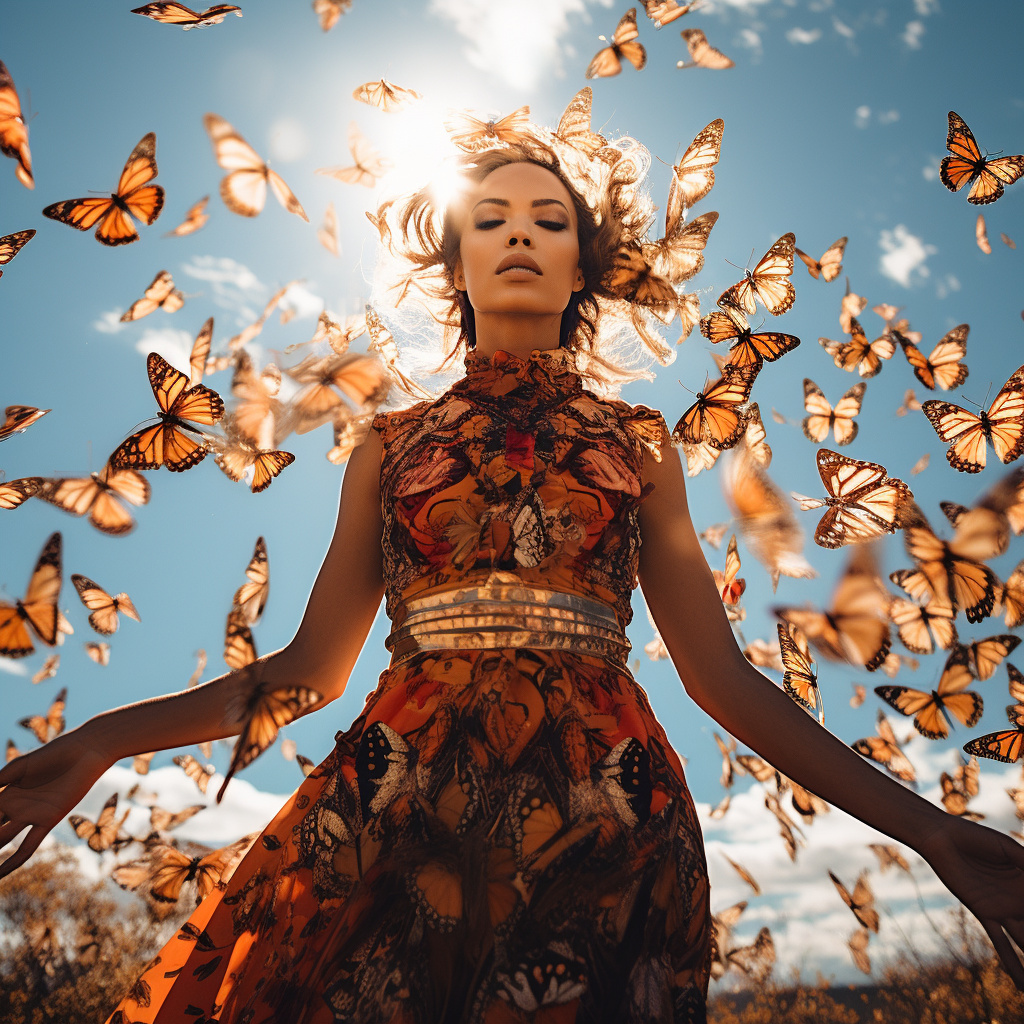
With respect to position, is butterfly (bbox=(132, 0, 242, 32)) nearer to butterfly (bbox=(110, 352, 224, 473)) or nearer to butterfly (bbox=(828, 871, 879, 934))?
butterfly (bbox=(110, 352, 224, 473))

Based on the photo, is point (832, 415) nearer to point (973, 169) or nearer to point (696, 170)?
point (973, 169)

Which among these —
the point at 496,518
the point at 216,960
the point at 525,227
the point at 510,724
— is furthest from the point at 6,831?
the point at 525,227

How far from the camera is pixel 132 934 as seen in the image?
6.12m

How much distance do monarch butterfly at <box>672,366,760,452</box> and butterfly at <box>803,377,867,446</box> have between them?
1.87 meters

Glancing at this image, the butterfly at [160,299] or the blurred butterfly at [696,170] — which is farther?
the butterfly at [160,299]

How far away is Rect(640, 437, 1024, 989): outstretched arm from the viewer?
1525 millimetres

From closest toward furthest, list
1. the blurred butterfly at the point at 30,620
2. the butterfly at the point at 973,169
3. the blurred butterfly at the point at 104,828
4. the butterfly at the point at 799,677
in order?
the butterfly at the point at 799,677
the blurred butterfly at the point at 30,620
the butterfly at the point at 973,169
the blurred butterfly at the point at 104,828

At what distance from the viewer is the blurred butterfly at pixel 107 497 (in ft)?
9.37

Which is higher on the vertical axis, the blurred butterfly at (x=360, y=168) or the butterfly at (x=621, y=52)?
the butterfly at (x=621, y=52)

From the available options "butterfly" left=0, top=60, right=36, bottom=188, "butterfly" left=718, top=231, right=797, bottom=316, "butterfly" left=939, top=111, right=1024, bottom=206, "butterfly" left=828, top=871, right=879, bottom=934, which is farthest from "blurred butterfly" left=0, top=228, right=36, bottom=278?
"butterfly" left=828, top=871, right=879, bottom=934

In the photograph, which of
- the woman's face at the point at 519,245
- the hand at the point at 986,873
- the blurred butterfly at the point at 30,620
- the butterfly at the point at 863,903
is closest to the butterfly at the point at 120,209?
the woman's face at the point at 519,245

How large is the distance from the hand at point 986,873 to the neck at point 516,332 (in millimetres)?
1833

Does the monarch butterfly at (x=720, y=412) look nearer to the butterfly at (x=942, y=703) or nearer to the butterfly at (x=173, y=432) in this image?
the butterfly at (x=942, y=703)

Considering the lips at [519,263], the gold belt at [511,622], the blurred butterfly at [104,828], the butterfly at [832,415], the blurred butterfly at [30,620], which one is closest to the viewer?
the gold belt at [511,622]
